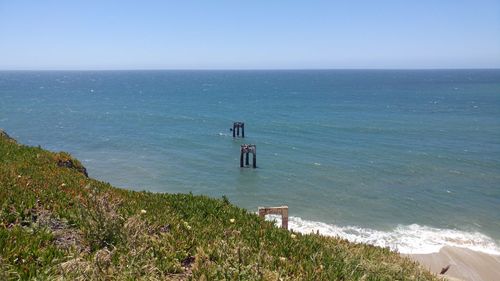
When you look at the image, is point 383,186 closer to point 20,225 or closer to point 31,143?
point 20,225

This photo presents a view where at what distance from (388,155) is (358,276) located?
38.1 m

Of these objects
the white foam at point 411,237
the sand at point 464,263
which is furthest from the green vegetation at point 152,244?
the white foam at point 411,237

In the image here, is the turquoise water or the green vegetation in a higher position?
the green vegetation

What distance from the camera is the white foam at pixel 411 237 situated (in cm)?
2225

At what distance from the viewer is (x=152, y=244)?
Result: 264 inches

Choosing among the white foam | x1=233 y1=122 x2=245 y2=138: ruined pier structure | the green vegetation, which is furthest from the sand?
x1=233 y1=122 x2=245 y2=138: ruined pier structure

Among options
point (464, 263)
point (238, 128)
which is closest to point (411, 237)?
point (464, 263)

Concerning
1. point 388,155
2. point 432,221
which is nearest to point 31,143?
point 388,155

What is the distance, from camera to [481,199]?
29.4 meters

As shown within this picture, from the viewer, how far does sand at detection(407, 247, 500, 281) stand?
1895 cm

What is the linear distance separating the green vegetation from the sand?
466 inches

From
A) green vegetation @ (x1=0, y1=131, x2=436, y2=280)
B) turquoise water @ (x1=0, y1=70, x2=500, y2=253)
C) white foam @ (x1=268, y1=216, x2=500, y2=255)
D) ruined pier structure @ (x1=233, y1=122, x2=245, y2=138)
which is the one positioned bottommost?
white foam @ (x1=268, y1=216, x2=500, y2=255)

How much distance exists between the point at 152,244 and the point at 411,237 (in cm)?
2030

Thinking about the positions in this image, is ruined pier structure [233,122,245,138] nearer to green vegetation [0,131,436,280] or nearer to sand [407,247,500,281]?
sand [407,247,500,281]
